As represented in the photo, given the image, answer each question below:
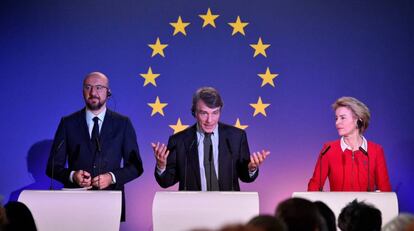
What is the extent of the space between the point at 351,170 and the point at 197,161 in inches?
45.2

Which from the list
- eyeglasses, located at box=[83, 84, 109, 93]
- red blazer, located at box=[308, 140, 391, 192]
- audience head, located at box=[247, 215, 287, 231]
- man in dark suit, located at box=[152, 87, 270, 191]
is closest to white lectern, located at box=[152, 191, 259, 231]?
man in dark suit, located at box=[152, 87, 270, 191]

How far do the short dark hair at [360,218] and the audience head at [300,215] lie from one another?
346mm

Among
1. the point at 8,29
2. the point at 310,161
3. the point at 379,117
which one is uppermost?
the point at 8,29

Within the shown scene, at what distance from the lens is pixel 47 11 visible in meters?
6.23

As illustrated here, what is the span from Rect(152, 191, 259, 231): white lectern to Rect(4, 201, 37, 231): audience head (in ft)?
3.91

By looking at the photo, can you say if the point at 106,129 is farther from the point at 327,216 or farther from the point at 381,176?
the point at 327,216

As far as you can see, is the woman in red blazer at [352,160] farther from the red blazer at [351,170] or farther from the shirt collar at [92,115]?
the shirt collar at [92,115]

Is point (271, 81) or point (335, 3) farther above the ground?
point (335, 3)

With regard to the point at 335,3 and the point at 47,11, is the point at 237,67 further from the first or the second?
the point at 47,11

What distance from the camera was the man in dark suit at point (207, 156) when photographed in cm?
462

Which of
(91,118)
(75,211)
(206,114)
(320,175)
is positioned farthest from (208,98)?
(75,211)

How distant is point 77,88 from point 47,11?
0.79m

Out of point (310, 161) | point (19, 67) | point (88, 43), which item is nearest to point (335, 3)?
point (310, 161)

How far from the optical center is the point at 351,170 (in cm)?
487
